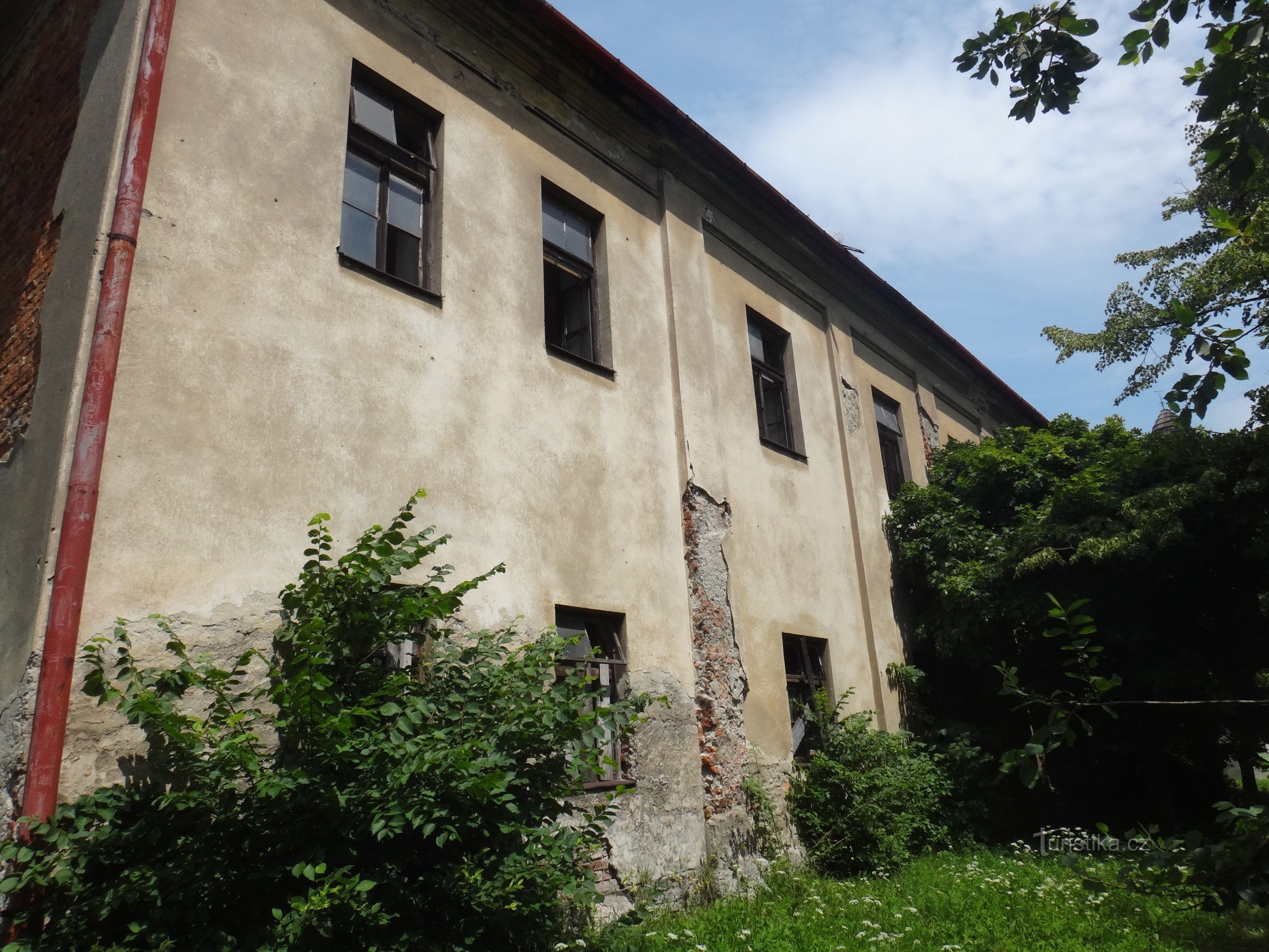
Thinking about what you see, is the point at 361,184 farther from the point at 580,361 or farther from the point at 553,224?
the point at 580,361

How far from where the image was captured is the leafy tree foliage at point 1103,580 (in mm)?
9039

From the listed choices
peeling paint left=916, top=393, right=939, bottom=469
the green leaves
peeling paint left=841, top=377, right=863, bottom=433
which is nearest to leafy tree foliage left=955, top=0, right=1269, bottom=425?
the green leaves

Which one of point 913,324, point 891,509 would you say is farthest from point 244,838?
point 913,324

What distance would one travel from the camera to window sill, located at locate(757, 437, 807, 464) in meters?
9.55

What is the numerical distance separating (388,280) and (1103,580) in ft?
25.5

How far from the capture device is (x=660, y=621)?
743 cm

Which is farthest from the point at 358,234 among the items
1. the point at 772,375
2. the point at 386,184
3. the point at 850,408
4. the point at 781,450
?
the point at 850,408

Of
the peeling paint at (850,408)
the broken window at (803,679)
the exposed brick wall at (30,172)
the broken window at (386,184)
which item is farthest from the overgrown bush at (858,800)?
the exposed brick wall at (30,172)

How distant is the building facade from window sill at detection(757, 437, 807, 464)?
0.05 m

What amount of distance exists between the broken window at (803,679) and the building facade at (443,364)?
0.14ft

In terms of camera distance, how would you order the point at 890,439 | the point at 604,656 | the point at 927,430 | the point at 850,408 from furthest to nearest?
1. the point at 927,430
2. the point at 890,439
3. the point at 850,408
4. the point at 604,656

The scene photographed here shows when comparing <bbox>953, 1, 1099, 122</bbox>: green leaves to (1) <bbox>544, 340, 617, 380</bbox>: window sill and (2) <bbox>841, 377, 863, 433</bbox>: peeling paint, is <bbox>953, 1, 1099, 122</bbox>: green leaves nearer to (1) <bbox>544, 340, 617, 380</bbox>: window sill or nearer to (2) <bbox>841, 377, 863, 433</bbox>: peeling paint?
(1) <bbox>544, 340, 617, 380</bbox>: window sill

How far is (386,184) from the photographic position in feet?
21.8

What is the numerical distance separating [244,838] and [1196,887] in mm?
3691
